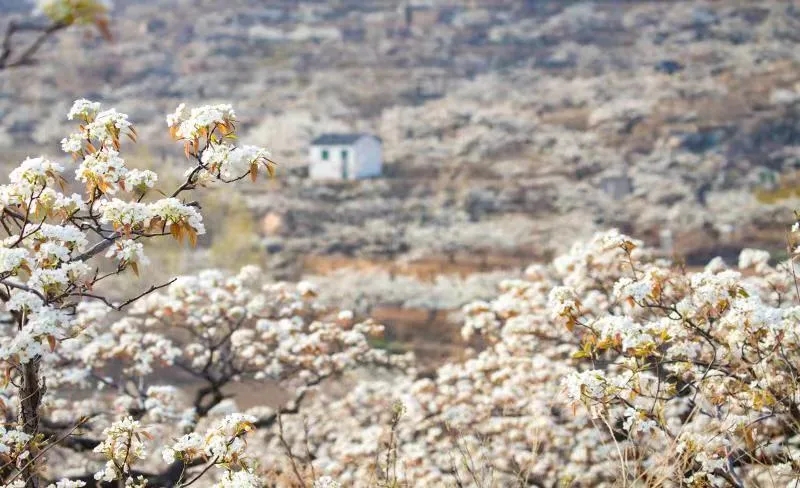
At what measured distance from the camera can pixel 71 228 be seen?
397 centimetres

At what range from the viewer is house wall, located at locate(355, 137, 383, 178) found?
3766cm

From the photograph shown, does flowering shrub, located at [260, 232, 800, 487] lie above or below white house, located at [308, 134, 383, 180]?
above

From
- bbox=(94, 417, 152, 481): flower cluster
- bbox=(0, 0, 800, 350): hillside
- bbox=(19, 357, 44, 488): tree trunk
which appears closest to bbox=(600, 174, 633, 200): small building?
bbox=(0, 0, 800, 350): hillside

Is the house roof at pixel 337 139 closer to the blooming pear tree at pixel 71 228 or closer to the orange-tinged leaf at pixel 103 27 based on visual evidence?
the blooming pear tree at pixel 71 228

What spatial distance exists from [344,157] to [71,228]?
33756 mm

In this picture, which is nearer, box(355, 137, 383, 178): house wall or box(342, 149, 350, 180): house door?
box(342, 149, 350, 180): house door

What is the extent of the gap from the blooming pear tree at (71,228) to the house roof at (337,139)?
33.1m

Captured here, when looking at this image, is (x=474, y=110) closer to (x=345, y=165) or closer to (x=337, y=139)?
(x=337, y=139)

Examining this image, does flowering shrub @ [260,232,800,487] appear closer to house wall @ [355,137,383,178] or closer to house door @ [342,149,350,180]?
house door @ [342,149,350,180]

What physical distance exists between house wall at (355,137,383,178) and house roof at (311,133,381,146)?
0.24 m

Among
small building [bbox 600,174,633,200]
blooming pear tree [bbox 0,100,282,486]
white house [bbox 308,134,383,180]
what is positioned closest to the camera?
blooming pear tree [bbox 0,100,282,486]

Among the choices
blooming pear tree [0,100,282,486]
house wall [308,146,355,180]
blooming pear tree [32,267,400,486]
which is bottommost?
house wall [308,146,355,180]

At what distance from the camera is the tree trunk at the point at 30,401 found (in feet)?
13.1

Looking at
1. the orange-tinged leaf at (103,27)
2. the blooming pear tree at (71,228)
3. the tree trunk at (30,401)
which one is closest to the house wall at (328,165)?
the blooming pear tree at (71,228)
